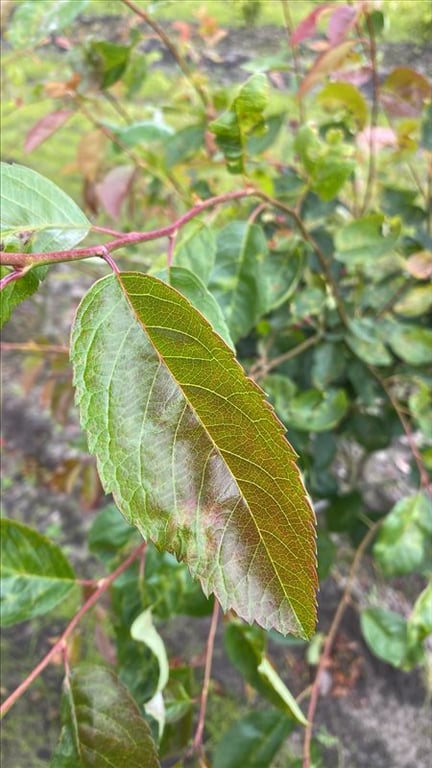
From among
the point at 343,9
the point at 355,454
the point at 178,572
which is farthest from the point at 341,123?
the point at 355,454

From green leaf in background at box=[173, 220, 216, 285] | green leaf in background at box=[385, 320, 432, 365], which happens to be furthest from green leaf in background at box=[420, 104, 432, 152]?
green leaf in background at box=[173, 220, 216, 285]

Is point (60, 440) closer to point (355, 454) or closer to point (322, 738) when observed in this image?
point (355, 454)

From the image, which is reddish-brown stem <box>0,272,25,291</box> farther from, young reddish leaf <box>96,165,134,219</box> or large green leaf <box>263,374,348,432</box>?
young reddish leaf <box>96,165,134,219</box>

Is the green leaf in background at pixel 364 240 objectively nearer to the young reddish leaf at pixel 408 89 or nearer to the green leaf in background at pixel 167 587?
the young reddish leaf at pixel 408 89

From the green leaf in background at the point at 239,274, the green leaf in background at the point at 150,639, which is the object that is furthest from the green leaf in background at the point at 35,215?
the green leaf in background at the point at 150,639

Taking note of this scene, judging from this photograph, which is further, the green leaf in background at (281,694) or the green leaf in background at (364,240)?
the green leaf in background at (364,240)

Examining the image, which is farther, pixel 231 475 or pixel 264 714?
pixel 264 714
